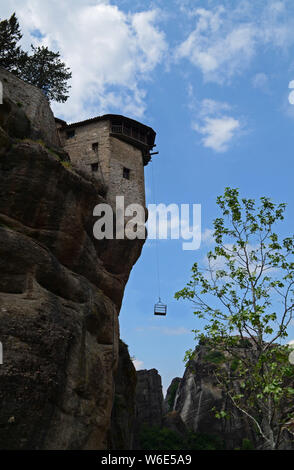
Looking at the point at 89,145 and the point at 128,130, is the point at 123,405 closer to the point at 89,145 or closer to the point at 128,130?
the point at 89,145

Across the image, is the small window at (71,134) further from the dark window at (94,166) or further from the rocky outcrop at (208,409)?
the rocky outcrop at (208,409)

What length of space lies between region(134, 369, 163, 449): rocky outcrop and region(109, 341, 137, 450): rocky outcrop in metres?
20.6

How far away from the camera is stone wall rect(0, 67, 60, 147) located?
23.7m

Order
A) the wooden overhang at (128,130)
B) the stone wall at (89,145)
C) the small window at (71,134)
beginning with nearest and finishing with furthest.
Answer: the stone wall at (89,145), the wooden overhang at (128,130), the small window at (71,134)

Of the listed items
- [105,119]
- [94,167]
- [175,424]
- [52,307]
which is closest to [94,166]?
[94,167]

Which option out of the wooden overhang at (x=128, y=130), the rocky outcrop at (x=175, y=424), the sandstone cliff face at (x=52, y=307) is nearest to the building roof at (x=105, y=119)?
the wooden overhang at (x=128, y=130)

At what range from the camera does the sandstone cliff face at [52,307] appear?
40.9 feet

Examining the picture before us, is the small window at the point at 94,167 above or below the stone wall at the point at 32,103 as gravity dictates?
below

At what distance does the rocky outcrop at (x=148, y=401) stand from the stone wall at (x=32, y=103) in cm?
3461

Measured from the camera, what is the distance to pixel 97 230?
2209cm

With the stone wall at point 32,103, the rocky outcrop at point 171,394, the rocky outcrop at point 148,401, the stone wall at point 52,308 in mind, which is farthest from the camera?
the rocky outcrop at point 171,394

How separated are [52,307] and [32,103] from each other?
52.2ft

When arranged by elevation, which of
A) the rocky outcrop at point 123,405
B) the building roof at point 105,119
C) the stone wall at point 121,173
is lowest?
the rocky outcrop at point 123,405

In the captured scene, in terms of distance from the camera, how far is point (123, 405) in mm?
→ 24609
